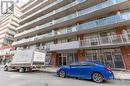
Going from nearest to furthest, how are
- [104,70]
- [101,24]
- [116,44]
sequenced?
[104,70] → [116,44] → [101,24]

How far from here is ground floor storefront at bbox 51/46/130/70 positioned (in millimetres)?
13672

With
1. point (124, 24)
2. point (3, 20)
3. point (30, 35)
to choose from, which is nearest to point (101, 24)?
point (124, 24)

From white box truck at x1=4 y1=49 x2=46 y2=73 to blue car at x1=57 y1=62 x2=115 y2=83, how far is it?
4.67 meters

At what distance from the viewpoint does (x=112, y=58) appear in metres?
14.7

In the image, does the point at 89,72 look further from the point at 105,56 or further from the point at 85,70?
the point at 105,56

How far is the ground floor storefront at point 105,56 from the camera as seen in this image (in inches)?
538

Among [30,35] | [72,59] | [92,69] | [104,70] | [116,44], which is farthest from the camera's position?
[30,35]

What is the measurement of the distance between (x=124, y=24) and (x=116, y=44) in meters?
3.08

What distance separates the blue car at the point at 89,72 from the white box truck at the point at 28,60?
184 inches

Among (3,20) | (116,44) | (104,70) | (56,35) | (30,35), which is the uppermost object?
(3,20)

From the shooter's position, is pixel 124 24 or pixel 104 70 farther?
pixel 124 24

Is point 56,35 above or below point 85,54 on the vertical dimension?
above

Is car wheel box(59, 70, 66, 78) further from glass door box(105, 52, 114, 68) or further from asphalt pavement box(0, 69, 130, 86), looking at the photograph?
glass door box(105, 52, 114, 68)

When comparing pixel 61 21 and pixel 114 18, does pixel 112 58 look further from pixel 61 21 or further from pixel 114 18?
pixel 61 21
